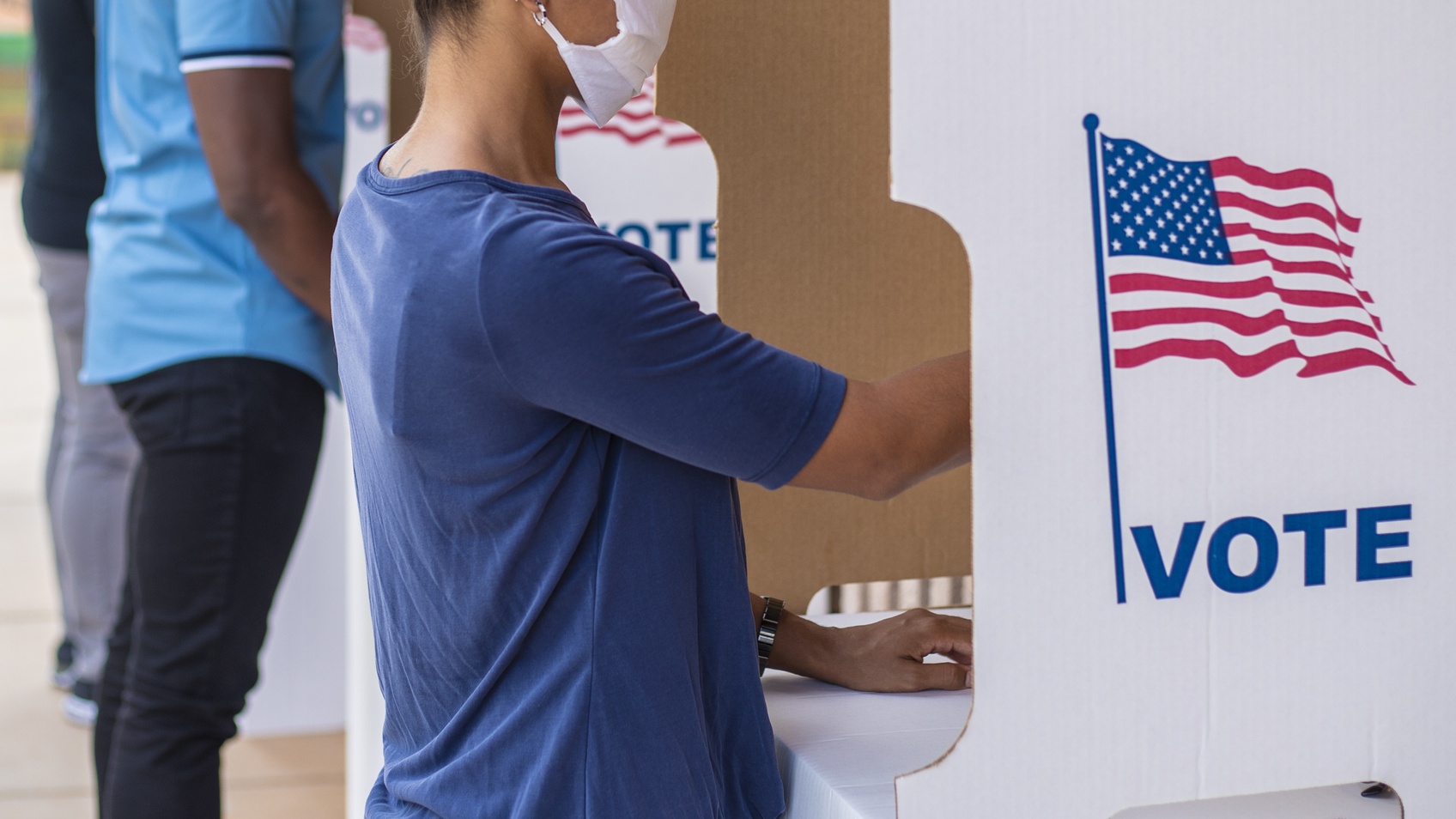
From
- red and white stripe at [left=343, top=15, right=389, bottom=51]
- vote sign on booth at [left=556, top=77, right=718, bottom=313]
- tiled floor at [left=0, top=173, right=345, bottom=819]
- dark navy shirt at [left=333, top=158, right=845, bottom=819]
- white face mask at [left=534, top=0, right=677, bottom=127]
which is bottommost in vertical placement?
tiled floor at [left=0, top=173, right=345, bottom=819]

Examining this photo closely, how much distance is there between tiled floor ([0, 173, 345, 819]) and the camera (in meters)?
2.36

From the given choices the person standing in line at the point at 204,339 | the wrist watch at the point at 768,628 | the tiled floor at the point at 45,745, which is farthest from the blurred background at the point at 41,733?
the wrist watch at the point at 768,628

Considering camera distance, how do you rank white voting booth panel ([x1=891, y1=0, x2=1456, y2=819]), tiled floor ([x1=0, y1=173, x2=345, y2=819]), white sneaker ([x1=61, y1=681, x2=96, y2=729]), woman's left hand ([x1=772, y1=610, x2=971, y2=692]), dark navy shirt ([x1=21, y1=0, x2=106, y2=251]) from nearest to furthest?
white voting booth panel ([x1=891, y1=0, x2=1456, y2=819])
woman's left hand ([x1=772, y1=610, x2=971, y2=692])
dark navy shirt ([x1=21, y1=0, x2=106, y2=251])
tiled floor ([x1=0, y1=173, x2=345, y2=819])
white sneaker ([x1=61, y1=681, x2=96, y2=729])

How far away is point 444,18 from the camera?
Result: 83 cm

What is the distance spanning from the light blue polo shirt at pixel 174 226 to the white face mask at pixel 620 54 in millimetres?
701

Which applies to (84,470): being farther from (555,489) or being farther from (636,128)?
(555,489)

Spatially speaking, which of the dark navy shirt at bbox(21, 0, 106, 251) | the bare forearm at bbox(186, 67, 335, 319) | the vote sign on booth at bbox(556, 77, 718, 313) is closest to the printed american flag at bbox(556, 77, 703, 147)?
the vote sign on booth at bbox(556, 77, 718, 313)

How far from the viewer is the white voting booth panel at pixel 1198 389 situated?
2.27 ft

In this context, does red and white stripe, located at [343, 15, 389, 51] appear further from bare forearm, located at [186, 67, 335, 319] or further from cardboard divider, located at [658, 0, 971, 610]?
cardboard divider, located at [658, 0, 971, 610]

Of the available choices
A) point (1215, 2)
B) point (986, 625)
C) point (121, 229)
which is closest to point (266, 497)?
point (121, 229)

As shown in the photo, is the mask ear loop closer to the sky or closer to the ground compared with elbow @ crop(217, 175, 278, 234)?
closer to the ground

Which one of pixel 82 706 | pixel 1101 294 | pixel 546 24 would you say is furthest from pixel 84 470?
pixel 1101 294

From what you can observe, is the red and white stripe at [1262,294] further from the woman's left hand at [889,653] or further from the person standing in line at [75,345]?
the person standing in line at [75,345]

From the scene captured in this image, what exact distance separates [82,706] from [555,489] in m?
2.36
